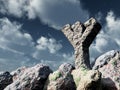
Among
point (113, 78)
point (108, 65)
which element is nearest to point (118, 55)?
point (108, 65)

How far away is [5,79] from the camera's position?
21.8 m

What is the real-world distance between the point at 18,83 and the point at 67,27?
42.8ft

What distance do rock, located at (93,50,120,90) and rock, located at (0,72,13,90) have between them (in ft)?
23.5

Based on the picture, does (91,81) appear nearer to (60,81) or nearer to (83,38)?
(60,81)

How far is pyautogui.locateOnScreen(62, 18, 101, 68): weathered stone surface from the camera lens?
92.2ft

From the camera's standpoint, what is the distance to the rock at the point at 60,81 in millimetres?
Result: 18844

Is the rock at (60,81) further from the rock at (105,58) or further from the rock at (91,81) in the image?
the rock at (105,58)

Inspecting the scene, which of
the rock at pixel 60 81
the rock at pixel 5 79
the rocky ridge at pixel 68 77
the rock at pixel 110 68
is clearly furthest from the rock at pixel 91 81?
the rock at pixel 5 79

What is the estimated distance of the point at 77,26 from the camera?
99.1 ft

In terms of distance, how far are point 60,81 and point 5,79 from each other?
5162 millimetres

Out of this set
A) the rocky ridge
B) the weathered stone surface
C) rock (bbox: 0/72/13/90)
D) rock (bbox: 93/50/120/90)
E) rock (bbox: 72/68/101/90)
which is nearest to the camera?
rock (bbox: 72/68/101/90)

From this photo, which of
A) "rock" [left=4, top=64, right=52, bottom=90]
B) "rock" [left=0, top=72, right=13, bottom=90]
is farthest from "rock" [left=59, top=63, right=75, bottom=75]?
"rock" [left=0, top=72, right=13, bottom=90]

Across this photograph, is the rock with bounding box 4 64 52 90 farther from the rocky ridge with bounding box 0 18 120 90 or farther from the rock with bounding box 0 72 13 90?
the rock with bounding box 0 72 13 90

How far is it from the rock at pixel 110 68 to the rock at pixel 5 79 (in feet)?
23.5
